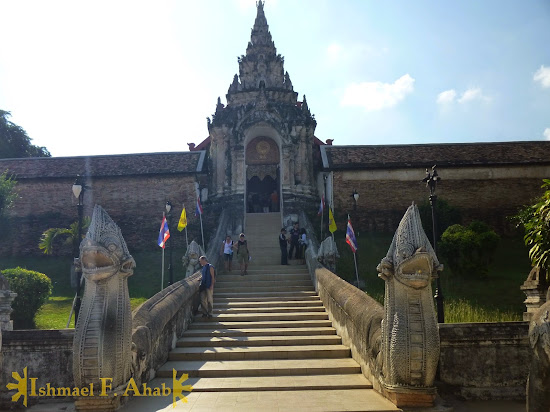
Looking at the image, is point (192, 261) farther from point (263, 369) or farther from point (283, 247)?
point (263, 369)

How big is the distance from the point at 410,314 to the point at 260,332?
4.42 metres

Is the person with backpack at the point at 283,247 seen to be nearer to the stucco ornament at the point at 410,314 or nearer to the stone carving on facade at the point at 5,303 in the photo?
the stone carving on facade at the point at 5,303

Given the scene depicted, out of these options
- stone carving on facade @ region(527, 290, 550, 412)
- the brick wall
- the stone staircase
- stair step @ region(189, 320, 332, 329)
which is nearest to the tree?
the brick wall

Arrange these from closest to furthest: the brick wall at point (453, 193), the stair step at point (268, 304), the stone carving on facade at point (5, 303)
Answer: the stone carving on facade at point (5, 303), the stair step at point (268, 304), the brick wall at point (453, 193)

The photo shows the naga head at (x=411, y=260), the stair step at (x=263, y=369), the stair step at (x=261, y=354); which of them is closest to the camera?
the naga head at (x=411, y=260)

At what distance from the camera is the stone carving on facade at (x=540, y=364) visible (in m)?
3.68

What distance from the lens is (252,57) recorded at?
29.1 meters

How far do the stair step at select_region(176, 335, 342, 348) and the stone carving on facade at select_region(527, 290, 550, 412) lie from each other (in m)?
5.01

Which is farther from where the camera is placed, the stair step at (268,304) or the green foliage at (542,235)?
the stair step at (268,304)

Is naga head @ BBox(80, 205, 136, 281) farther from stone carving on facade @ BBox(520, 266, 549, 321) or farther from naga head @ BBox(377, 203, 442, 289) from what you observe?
stone carving on facade @ BBox(520, 266, 549, 321)

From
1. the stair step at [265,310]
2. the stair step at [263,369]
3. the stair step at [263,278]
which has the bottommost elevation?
the stair step at [263,369]

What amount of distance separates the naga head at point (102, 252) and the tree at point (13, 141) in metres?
37.8

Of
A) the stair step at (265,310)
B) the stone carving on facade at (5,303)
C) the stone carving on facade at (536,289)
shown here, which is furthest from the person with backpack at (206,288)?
the stone carving on facade at (536,289)

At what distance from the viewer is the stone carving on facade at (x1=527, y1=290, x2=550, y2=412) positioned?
12.1ft
